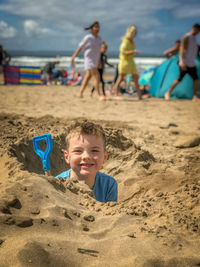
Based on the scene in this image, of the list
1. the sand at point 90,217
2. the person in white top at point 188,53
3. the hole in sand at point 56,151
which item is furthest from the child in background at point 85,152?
the person in white top at point 188,53

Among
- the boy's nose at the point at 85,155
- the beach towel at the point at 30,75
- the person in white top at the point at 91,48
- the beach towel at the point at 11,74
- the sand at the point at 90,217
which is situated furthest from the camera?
the beach towel at the point at 30,75

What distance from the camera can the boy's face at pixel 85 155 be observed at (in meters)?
2.29

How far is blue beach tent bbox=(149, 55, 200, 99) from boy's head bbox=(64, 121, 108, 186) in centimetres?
662

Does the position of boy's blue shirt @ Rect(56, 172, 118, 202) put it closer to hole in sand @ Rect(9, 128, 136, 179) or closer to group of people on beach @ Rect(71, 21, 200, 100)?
hole in sand @ Rect(9, 128, 136, 179)

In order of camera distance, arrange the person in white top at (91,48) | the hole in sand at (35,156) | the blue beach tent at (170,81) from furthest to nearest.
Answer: the blue beach tent at (170,81) < the person in white top at (91,48) < the hole in sand at (35,156)

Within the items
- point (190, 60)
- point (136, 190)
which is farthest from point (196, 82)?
point (136, 190)

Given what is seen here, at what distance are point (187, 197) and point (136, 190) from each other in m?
0.79

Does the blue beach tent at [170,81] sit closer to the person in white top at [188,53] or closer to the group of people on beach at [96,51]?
the person in white top at [188,53]

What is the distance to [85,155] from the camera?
2.28 m

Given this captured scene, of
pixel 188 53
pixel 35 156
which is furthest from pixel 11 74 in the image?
pixel 35 156

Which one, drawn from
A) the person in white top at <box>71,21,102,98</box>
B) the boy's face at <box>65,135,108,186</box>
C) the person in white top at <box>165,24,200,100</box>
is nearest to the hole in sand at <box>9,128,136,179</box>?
the boy's face at <box>65,135,108,186</box>

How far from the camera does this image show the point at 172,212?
183cm

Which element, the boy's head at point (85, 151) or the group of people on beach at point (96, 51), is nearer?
the boy's head at point (85, 151)

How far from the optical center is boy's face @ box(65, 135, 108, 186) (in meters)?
2.29
